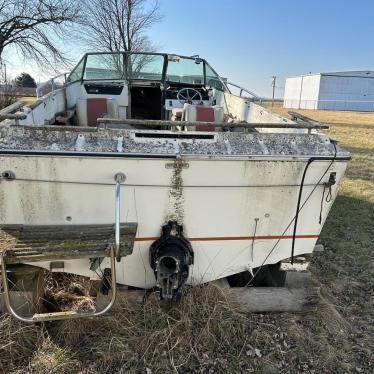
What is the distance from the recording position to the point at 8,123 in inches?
101

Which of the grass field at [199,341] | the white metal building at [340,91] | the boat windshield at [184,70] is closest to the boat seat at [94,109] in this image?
the boat windshield at [184,70]

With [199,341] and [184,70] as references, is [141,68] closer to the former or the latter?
[184,70]

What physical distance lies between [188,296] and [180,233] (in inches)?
20.3

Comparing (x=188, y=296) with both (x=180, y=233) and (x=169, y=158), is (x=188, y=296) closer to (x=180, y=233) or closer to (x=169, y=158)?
(x=180, y=233)

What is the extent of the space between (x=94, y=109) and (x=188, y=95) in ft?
5.54

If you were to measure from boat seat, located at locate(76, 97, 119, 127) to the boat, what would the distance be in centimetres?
123

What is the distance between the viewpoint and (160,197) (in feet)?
8.86

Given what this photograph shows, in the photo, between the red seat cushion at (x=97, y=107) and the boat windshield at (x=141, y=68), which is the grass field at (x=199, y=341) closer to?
the red seat cushion at (x=97, y=107)

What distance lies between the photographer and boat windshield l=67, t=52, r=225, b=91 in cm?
568

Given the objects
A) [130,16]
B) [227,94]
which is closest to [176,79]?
[227,94]

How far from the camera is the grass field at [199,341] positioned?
2.58 metres

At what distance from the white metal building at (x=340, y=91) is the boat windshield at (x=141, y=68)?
154ft

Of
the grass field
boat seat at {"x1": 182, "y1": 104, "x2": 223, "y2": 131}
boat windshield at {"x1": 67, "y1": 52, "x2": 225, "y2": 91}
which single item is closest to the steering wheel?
boat windshield at {"x1": 67, "y1": 52, "x2": 225, "y2": 91}

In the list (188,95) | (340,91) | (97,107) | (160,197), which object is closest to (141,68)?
(188,95)
